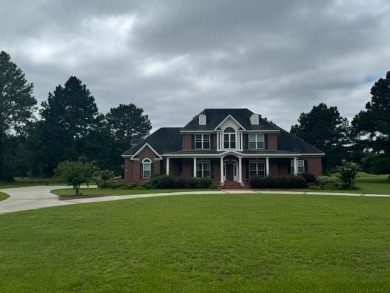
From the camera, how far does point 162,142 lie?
4122cm

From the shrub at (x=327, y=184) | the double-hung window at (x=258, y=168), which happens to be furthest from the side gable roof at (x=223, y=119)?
the shrub at (x=327, y=184)

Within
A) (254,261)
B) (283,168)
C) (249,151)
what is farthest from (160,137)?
(254,261)

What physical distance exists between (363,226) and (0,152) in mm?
54171

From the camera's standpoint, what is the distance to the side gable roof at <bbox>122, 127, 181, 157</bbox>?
40.0 m

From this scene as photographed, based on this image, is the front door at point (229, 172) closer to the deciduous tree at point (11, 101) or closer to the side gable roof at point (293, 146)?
the side gable roof at point (293, 146)

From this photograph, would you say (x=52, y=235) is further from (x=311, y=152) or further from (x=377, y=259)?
(x=311, y=152)

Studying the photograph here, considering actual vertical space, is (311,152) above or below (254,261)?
above

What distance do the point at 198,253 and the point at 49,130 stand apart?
5725 cm

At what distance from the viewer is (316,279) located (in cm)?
586

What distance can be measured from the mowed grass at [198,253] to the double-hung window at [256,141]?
82.7 feet

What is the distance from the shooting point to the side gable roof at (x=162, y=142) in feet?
131

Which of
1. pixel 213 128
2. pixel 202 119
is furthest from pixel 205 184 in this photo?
pixel 202 119

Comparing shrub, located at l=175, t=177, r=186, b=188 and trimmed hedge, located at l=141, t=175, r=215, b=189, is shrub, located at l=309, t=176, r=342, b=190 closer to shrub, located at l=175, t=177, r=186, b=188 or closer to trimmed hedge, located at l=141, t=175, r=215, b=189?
trimmed hedge, located at l=141, t=175, r=215, b=189

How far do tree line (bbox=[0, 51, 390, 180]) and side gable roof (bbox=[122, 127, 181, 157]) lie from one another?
15372mm
